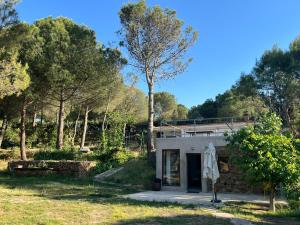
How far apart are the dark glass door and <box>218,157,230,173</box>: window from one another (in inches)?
43.5

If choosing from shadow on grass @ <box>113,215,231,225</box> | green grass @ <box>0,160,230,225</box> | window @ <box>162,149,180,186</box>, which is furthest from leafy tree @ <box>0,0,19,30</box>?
shadow on grass @ <box>113,215,231,225</box>

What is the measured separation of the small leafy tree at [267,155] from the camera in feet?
40.8

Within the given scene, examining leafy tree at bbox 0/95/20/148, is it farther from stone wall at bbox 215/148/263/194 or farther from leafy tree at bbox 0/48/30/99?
stone wall at bbox 215/148/263/194

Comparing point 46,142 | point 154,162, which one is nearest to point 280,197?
point 154,162

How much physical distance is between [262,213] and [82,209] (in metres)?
5.90

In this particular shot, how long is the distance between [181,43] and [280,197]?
37.6ft

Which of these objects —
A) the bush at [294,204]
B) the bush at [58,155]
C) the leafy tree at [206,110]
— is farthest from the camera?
the leafy tree at [206,110]

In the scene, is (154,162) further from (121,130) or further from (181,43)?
(181,43)

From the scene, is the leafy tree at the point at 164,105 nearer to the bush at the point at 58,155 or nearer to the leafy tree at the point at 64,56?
the leafy tree at the point at 64,56

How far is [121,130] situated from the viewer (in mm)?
24922

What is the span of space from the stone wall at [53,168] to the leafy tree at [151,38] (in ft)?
13.2

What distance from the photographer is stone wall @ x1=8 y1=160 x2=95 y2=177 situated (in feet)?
70.8

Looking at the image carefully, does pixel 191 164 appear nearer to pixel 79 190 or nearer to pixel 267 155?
pixel 79 190

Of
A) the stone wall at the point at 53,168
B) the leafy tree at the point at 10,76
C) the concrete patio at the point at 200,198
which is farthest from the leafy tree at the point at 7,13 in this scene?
the concrete patio at the point at 200,198
